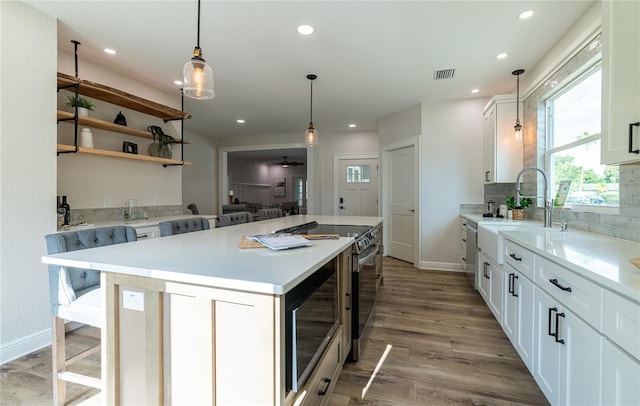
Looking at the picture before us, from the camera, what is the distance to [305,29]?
248cm

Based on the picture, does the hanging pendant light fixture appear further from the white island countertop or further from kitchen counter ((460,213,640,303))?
kitchen counter ((460,213,640,303))

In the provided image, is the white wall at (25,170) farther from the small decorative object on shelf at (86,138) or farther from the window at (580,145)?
the window at (580,145)

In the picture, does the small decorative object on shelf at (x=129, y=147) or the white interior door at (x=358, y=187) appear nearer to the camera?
the small decorative object on shelf at (x=129, y=147)

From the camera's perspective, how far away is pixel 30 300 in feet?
7.23

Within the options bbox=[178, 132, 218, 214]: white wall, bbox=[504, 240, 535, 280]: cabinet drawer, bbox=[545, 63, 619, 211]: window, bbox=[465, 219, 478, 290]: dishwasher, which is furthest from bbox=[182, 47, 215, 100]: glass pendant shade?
bbox=[178, 132, 218, 214]: white wall

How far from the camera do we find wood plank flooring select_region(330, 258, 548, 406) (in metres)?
1.69

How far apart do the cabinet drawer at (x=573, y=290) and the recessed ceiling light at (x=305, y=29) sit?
7.84ft

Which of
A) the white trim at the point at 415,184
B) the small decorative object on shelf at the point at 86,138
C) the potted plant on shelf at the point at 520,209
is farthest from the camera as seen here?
the white trim at the point at 415,184

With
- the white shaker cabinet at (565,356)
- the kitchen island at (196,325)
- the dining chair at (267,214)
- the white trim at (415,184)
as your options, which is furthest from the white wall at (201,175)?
the white shaker cabinet at (565,356)

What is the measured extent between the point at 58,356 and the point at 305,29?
9.15 ft

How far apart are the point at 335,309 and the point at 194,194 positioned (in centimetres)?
569

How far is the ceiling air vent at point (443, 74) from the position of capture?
11.0 feet

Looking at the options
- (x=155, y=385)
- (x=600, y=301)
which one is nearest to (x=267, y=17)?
(x=155, y=385)

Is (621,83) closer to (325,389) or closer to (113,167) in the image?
(325,389)
